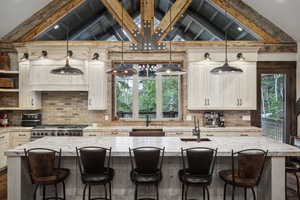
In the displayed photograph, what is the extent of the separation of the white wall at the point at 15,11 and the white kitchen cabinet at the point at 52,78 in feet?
3.07

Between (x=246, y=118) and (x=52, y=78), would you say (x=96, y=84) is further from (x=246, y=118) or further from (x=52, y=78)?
(x=246, y=118)

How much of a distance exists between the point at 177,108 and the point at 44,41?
3456 millimetres

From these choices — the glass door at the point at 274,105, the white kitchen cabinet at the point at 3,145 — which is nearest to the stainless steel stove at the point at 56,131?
the white kitchen cabinet at the point at 3,145

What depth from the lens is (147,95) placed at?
18.0 feet

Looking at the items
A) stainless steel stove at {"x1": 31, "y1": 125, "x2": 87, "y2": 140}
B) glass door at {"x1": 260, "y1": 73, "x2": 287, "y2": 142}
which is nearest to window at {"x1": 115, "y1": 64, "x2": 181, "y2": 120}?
stainless steel stove at {"x1": 31, "y1": 125, "x2": 87, "y2": 140}

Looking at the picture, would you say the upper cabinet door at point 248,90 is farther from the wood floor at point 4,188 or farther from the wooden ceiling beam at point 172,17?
the wooden ceiling beam at point 172,17

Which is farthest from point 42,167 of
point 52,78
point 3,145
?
point 52,78

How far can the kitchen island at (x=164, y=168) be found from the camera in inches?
108

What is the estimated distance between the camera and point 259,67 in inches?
209

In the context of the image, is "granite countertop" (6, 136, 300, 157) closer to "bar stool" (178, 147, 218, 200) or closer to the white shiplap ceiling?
"bar stool" (178, 147, 218, 200)

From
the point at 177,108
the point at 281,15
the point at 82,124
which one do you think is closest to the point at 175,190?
the point at 177,108

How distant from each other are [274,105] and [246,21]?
210 centimetres

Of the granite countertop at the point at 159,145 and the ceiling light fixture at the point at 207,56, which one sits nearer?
the granite countertop at the point at 159,145

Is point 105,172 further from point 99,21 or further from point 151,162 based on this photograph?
point 99,21
